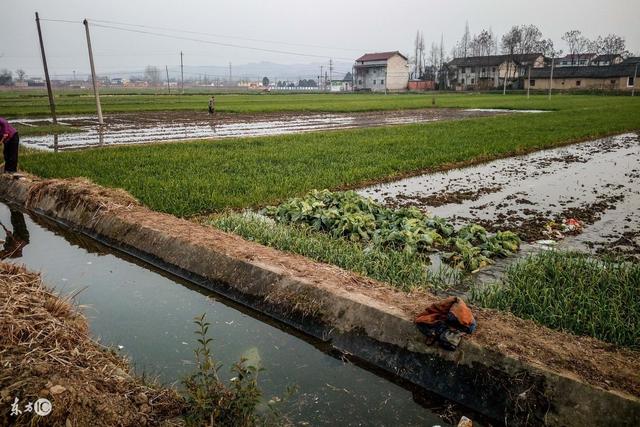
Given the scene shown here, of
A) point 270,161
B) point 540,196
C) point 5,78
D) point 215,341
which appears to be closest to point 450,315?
point 215,341

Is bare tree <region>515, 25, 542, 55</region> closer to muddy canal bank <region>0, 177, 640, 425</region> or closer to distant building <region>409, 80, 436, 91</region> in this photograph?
distant building <region>409, 80, 436, 91</region>

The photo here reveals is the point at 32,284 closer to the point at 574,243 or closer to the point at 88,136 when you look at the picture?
the point at 574,243

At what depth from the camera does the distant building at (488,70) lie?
8388 centimetres

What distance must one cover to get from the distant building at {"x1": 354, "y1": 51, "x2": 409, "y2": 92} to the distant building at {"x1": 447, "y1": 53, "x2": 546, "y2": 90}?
10.5 metres

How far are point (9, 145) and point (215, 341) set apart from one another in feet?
28.9

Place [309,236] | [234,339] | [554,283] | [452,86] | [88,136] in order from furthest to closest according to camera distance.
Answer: [452,86] → [88,136] → [309,236] → [554,283] → [234,339]

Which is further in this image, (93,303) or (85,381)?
(93,303)

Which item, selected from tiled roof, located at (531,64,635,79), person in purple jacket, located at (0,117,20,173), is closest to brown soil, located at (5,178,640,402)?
person in purple jacket, located at (0,117,20,173)

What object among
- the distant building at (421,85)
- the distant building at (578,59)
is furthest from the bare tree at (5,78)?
the distant building at (578,59)

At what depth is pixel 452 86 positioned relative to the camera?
290 feet

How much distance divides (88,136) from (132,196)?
14.5m

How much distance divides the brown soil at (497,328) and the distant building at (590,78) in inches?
3006

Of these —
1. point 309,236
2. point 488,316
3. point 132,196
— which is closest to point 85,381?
point 488,316

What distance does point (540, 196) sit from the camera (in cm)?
1045
